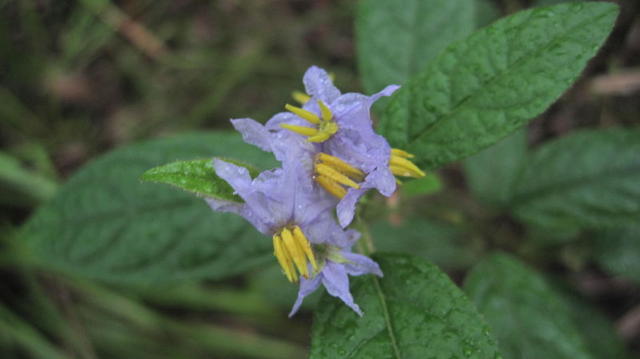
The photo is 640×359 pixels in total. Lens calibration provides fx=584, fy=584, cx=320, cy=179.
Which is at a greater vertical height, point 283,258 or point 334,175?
point 334,175

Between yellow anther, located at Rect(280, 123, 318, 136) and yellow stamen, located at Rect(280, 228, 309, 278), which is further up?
yellow anther, located at Rect(280, 123, 318, 136)

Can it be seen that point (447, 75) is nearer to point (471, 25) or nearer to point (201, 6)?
point (471, 25)

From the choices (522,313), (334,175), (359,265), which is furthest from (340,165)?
(522,313)

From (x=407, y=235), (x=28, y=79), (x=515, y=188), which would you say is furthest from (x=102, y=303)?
(x=515, y=188)

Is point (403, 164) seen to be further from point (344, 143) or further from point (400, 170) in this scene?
point (344, 143)

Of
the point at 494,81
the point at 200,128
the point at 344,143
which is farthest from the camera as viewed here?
the point at 200,128

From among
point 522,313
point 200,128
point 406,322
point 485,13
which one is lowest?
point 406,322

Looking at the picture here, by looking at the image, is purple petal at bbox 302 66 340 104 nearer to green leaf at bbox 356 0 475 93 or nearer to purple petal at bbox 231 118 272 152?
purple petal at bbox 231 118 272 152

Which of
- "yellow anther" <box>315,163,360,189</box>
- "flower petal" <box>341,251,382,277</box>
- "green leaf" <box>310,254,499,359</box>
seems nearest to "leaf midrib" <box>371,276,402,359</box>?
"green leaf" <box>310,254,499,359</box>
